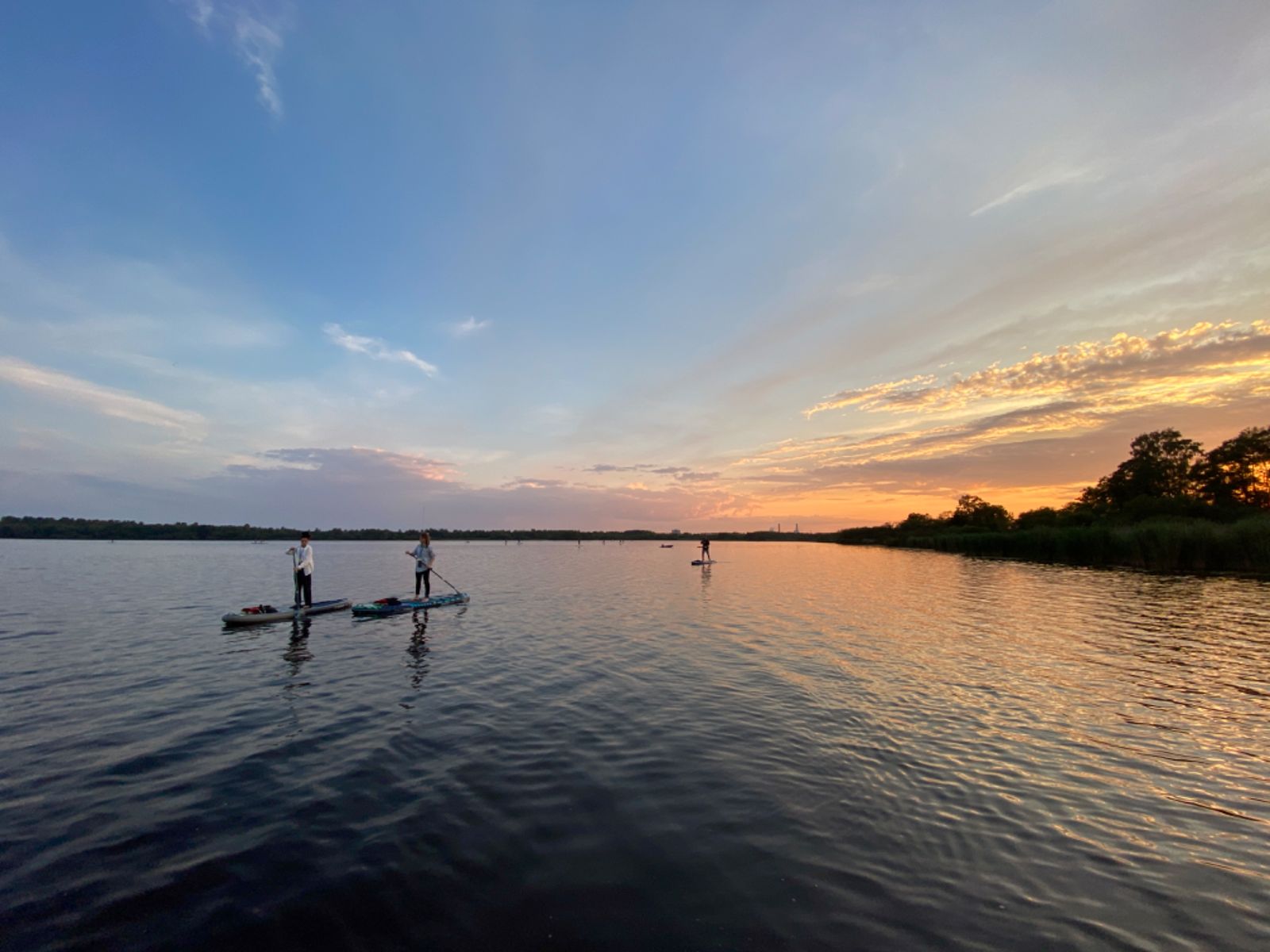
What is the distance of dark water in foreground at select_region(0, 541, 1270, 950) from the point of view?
5508mm

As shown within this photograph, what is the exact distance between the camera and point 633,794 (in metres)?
8.23

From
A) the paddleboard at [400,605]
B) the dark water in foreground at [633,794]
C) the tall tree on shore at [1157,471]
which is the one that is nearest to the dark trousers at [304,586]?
the paddleboard at [400,605]

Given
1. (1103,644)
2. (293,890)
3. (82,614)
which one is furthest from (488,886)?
(82,614)

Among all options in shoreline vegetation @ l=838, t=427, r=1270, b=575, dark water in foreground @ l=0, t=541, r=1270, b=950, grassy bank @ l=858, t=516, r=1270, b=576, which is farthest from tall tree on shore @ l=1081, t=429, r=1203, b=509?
dark water in foreground @ l=0, t=541, r=1270, b=950

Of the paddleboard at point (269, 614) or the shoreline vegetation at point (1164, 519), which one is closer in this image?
the paddleboard at point (269, 614)

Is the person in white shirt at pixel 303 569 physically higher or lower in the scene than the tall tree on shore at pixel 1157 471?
lower

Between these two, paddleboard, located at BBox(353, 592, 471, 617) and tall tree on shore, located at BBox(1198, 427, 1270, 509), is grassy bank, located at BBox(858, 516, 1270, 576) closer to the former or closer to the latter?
tall tree on shore, located at BBox(1198, 427, 1270, 509)

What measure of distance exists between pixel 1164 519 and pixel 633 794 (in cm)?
8816

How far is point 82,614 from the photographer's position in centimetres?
2453

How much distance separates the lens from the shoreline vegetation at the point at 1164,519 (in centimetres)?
4650

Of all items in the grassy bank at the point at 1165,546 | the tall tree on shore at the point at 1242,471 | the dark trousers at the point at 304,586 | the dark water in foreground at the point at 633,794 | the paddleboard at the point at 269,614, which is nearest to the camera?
the dark water in foreground at the point at 633,794

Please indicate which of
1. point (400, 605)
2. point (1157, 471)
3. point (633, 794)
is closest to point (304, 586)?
point (400, 605)

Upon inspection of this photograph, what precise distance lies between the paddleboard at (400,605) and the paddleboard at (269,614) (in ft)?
5.59

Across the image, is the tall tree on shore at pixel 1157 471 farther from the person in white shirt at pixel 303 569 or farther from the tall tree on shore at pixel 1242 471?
the person in white shirt at pixel 303 569
